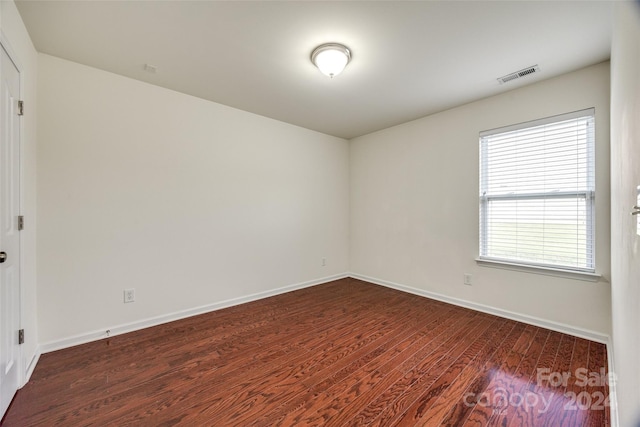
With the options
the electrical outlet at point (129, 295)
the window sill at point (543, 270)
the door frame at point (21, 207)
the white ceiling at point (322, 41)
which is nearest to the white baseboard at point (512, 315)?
the window sill at point (543, 270)

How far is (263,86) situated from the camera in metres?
2.87

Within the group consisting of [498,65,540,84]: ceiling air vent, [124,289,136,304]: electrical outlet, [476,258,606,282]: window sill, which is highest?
[498,65,540,84]: ceiling air vent

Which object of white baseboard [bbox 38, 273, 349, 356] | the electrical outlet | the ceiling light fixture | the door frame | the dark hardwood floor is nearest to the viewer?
the dark hardwood floor

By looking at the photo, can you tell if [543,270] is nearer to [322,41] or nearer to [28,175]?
[322,41]

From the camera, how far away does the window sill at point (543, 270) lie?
246cm

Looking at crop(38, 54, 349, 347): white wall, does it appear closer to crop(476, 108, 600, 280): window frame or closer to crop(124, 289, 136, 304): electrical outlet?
crop(124, 289, 136, 304): electrical outlet

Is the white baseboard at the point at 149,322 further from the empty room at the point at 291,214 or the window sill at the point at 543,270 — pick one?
the window sill at the point at 543,270

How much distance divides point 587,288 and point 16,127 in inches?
191

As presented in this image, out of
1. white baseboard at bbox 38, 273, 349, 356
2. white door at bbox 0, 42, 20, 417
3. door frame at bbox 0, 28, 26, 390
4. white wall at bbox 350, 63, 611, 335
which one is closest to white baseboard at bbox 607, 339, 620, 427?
white wall at bbox 350, 63, 611, 335

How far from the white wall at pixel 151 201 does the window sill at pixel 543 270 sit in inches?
101

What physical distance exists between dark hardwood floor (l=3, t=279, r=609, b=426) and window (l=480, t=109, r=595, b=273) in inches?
31.7

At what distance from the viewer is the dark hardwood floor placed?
5.17ft

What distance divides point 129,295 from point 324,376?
2.14 metres

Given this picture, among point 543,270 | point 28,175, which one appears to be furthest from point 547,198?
point 28,175
